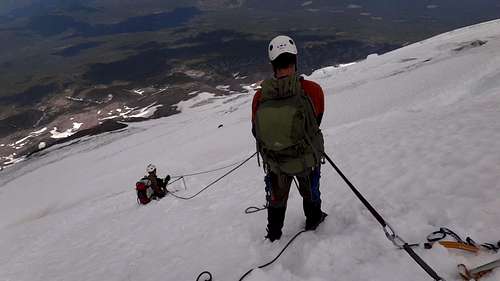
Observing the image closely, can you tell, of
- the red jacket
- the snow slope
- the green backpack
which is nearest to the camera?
the green backpack

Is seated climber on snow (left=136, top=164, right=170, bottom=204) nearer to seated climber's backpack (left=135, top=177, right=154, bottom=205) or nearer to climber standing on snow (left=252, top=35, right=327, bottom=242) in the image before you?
seated climber's backpack (left=135, top=177, right=154, bottom=205)

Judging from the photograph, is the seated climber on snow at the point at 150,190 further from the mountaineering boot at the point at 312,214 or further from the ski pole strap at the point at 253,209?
the mountaineering boot at the point at 312,214

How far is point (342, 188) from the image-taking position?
8453mm

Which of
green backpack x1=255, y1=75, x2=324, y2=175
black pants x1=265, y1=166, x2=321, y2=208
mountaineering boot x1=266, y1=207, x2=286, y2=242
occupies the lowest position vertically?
mountaineering boot x1=266, y1=207, x2=286, y2=242

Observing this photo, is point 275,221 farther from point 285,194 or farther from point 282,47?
point 282,47

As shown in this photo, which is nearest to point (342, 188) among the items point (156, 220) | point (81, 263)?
point (156, 220)

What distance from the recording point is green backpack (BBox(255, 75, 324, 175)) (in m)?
5.18

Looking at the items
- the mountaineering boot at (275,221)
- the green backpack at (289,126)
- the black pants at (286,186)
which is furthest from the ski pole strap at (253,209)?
the green backpack at (289,126)

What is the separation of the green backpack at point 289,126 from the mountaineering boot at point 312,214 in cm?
96

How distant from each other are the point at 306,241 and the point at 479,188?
2888mm

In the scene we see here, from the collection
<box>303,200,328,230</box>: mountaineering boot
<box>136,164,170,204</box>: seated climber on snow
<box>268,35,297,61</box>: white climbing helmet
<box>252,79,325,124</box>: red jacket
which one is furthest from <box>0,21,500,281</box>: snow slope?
<box>268,35,297,61</box>: white climbing helmet

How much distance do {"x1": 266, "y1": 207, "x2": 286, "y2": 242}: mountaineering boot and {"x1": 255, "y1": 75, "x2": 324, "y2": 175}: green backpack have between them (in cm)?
95

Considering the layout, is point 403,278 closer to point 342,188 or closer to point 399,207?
point 399,207

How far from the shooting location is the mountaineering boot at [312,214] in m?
6.33
